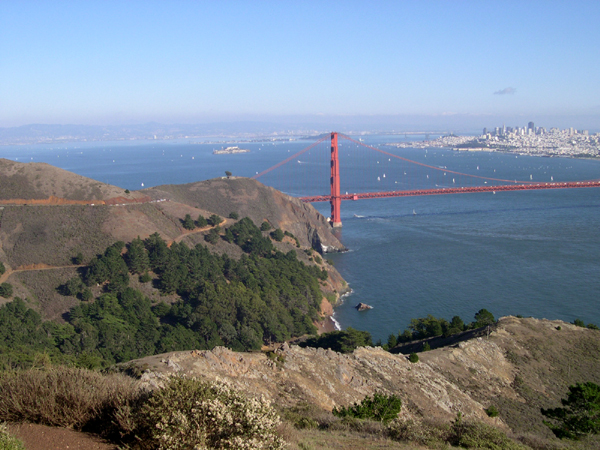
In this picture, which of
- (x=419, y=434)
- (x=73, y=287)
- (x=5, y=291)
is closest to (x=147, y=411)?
(x=419, y=434)

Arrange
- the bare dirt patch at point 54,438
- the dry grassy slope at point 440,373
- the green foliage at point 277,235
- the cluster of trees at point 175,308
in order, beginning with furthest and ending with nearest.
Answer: the green foliage at point 277,235 → the cluster of trees at point 175,308 → the dry grassy slope at point 440,373 → the bare dirt patch at point 54,438

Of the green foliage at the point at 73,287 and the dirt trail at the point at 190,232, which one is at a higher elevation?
the dirt trail at the point at 190,232

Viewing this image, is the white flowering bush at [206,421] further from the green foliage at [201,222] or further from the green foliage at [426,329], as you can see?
the green foliage at [201,222]

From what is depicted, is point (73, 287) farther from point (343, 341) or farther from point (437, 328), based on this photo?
point (437, 328)

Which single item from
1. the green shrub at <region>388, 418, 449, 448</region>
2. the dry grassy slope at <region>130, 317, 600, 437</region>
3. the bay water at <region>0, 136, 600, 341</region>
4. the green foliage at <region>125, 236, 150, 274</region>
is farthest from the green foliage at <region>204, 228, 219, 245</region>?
the green shrub at <region>388, 418, 449, 448</region>

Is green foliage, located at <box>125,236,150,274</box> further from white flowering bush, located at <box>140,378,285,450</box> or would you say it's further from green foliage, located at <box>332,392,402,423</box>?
white flowering bush, located at <box>140,378,285,450</box>

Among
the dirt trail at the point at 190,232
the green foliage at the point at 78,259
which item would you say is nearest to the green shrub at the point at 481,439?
the green foliage at the point at 78,259

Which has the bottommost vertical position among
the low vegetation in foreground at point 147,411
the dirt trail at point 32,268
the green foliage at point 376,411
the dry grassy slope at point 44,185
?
the green foliage at point 376,411
